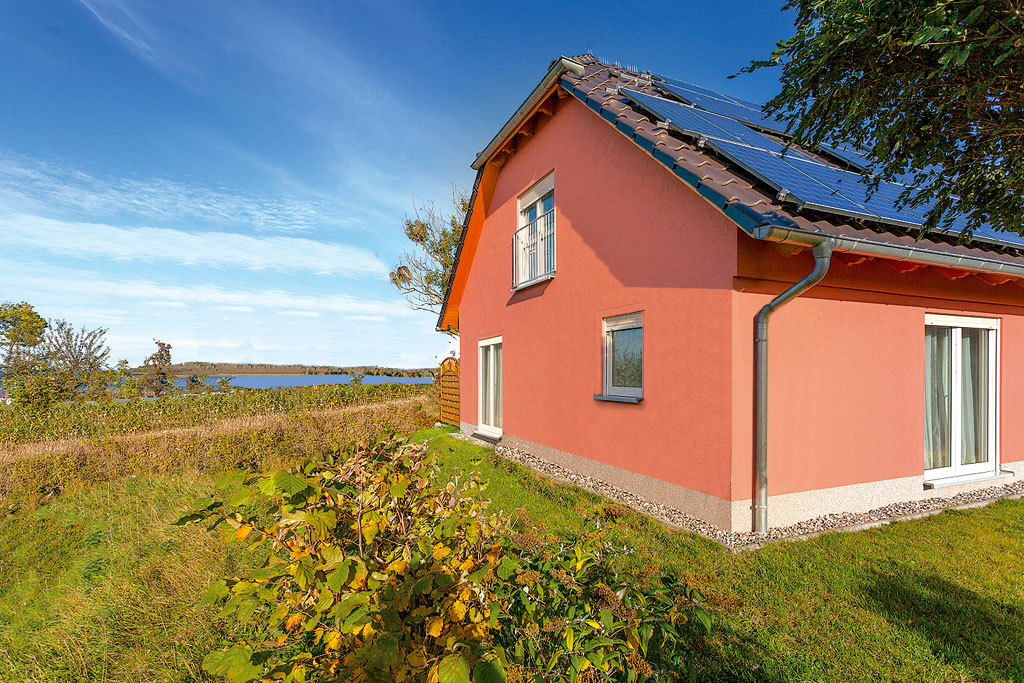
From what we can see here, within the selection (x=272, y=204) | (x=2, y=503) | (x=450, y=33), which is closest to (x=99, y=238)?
(x=272, y=204)

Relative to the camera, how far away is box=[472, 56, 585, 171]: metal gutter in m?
7.50

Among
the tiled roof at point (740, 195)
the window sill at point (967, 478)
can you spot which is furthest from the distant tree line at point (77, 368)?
the window sill at point (967, 478)

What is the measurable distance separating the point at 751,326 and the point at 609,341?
2.35 metres

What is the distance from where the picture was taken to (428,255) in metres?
21.6

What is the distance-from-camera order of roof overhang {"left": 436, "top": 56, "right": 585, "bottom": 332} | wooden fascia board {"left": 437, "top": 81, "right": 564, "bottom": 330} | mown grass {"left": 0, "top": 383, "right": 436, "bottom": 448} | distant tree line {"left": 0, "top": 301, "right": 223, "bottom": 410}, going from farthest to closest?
1. distant tree line {"left": 0, "top": 301, "right": 223, "bottom": 410}
2. mown grass {"left": 0, "top": 383, "right": 436, "bottom": 448}
3. wooden fascia board {"left": 437, "top": 81, "right": 564, "bottom": 330}
4. roof overhang {"left": 436, "top": 56, "right": 585, "bottom": 332}

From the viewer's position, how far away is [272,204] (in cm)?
1173

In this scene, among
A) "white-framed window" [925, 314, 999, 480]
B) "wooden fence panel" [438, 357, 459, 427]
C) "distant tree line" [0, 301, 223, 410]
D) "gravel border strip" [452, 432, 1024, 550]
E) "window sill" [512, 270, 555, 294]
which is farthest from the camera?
"distant tree line" [0, 301, 223, 410]

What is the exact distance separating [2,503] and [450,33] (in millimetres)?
11295

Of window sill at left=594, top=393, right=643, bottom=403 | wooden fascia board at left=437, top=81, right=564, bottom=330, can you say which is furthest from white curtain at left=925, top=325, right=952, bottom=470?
wooden fascia board at left=437, top=81, right=564, bottom=330

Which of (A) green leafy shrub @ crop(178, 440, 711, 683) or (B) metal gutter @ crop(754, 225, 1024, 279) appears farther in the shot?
(B) metal gutter @ crop(754, 225, 1024, 279)

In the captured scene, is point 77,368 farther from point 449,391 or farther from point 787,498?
point 787,498

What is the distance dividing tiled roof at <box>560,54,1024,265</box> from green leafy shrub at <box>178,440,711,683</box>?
3.43 metres

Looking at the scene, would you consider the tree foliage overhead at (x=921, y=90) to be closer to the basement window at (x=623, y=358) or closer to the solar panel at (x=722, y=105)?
the basement window at (x=623, y=358)

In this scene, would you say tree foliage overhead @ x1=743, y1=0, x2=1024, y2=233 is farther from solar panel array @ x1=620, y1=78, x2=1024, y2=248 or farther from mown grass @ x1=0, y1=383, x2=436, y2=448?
mown grass @ x1=0, y1=383, x2=436, y2=448
